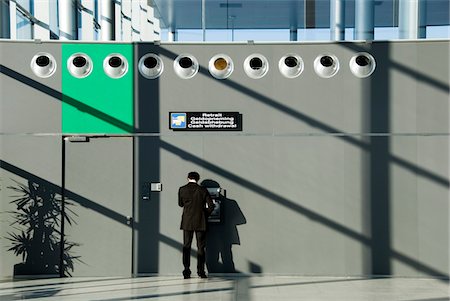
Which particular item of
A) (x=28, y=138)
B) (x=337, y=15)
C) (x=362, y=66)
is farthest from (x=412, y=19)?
(x=28, y=138)

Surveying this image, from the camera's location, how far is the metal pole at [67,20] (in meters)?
13.6

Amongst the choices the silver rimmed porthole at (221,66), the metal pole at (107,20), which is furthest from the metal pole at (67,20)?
the silver rimmed porthole at (221,66)

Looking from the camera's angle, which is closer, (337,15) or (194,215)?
(194,215)

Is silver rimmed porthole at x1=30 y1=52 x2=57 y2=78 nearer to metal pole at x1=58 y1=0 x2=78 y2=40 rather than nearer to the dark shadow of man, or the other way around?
the dark shadow of man

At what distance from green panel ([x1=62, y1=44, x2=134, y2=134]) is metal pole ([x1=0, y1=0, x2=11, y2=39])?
3.58 m

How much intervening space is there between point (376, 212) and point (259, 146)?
1.65 m

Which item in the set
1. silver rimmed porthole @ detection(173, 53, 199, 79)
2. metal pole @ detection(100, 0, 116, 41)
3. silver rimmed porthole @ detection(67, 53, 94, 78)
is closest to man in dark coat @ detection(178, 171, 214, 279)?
silver rimmed porthole @ detection(173, 53, 199, 79)

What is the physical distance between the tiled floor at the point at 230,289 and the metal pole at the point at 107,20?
7.70 metres

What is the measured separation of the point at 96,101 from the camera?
818cm

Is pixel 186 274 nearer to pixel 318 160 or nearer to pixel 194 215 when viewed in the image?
pixel 194 215

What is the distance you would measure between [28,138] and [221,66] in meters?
2.56

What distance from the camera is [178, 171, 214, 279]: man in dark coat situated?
25.5 ft

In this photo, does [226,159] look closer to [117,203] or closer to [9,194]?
[117,203]

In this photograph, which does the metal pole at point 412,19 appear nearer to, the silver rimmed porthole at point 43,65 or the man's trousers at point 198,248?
the man's trousers at point 198,248
